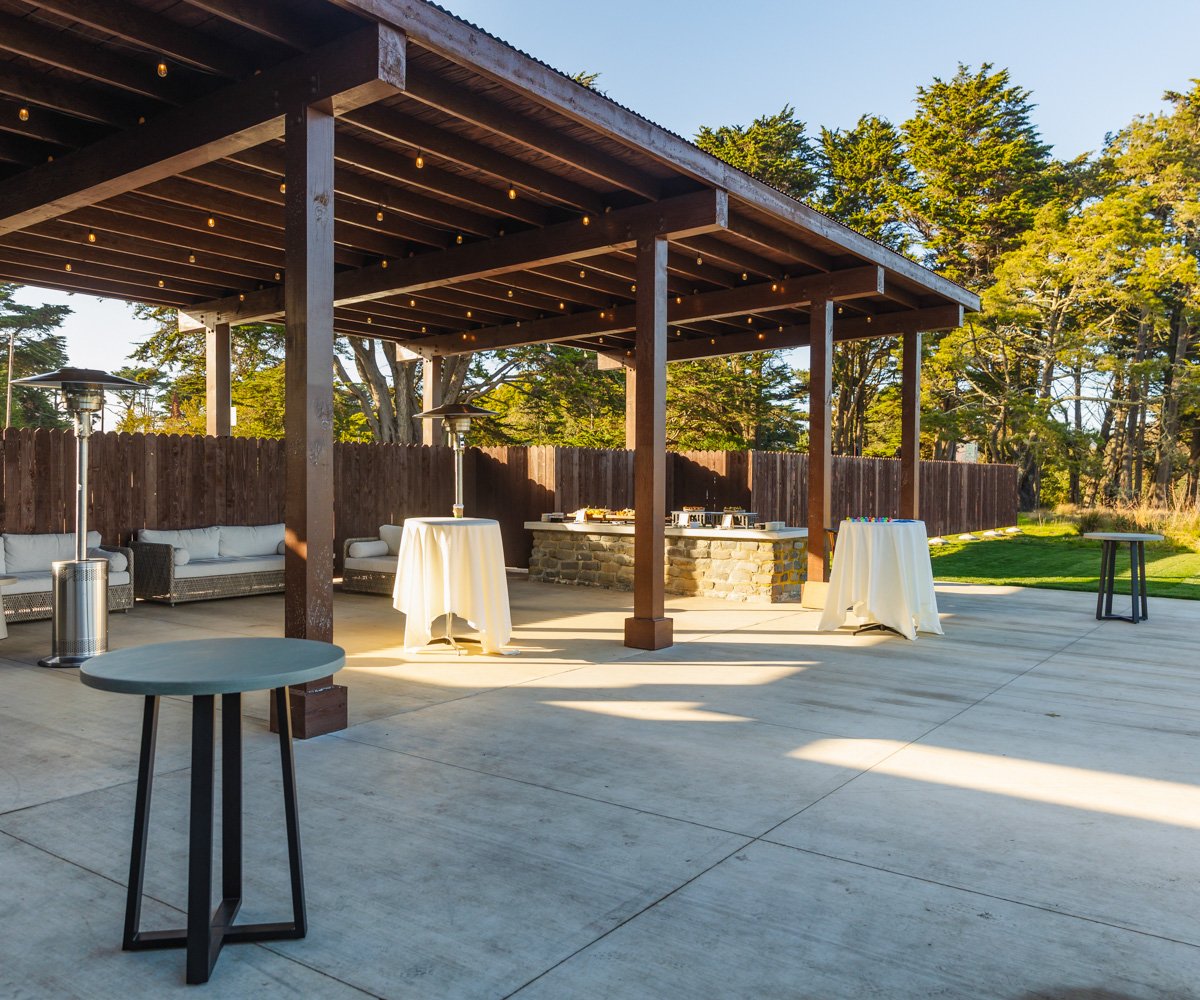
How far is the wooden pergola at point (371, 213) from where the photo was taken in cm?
444

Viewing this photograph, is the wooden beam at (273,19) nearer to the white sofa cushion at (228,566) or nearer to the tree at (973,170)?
the white sofa cushion at (228,566)

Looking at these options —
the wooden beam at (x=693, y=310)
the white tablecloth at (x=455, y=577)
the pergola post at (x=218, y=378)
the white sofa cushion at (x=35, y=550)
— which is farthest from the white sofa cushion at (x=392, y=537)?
the white tablecloth at (x=455, y=577)

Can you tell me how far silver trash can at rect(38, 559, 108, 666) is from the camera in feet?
19.2

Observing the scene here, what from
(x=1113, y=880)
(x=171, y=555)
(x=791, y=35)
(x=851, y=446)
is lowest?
(x=1113, y=880)

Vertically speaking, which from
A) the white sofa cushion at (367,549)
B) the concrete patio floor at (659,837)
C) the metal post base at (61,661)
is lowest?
the concrete patio floor at (659,837)

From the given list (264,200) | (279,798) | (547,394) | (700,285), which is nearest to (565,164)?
(264,200)

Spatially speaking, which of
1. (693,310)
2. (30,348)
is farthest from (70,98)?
(30,348)

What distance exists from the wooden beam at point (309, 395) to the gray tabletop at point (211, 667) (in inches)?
73.3

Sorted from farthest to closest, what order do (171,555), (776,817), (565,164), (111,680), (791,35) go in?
(791,35) → (171,555) → (565,164) → (776,817) → (111,680)

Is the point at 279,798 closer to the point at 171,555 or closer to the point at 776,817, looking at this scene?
the point at 776,817

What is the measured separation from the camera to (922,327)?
402 inches

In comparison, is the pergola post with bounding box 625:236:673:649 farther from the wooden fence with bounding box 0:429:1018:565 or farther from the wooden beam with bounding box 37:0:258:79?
the wooden fence with bounding box 0:429:1018:565

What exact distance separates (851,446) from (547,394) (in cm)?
890

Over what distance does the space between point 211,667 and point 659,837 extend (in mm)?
1631
